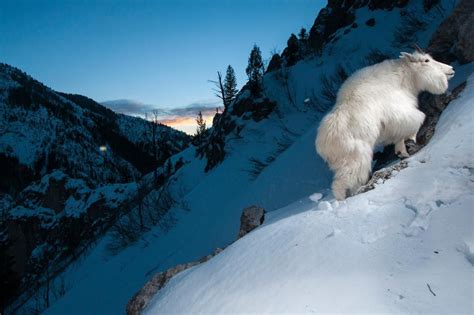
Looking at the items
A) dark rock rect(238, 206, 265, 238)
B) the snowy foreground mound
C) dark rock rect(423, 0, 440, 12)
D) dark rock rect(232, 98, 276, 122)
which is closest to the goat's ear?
the snowy foreground mound

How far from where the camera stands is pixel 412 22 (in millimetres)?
15422

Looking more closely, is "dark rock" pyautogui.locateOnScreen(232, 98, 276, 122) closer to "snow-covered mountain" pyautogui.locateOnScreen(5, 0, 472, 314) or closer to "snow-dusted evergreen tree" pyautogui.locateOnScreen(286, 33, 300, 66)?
"snow-covered mountain" pyautogui.locateOnScreen(5, 0, 472, 314)

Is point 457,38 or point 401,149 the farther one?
point 457,38

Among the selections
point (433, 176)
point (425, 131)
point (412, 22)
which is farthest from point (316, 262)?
point (412, 22)

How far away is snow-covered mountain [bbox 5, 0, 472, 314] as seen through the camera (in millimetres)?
2451

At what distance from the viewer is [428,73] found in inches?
182

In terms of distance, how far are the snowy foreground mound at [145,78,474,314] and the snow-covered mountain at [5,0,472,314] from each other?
0.04 ft

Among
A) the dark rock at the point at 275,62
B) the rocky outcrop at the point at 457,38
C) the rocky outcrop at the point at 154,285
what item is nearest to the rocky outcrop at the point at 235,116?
the dark rock at the point at 275,62

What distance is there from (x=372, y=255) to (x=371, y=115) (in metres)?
2.06

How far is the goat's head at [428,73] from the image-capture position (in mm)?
4625

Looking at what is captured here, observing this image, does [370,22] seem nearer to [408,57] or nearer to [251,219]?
[408,57]

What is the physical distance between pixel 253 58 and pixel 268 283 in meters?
35.5

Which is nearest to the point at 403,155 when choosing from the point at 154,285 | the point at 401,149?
the point at 401,149

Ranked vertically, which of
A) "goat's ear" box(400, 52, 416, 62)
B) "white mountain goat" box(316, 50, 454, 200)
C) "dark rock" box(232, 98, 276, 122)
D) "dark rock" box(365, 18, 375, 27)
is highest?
"dark rock" box(365, 18, 375, 27)
